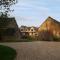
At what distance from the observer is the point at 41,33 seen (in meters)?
75.6

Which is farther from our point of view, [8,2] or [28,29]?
[28,29]

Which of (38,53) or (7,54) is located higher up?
(7,54)

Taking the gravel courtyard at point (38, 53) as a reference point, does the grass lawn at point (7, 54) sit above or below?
above

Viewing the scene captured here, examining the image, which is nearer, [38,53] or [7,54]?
[7,54]

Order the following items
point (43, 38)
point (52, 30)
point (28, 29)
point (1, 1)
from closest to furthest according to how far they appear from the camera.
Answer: point (1, 1) → point (43, 38) → point (52, 30) → point (28, 29)

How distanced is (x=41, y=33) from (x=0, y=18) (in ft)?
172

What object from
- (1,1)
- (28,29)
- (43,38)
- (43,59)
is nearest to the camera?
(43,59)

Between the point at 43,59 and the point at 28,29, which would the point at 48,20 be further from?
the point at 43,59

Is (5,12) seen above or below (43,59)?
above

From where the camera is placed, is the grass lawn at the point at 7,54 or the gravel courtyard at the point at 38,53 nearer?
the grass lawn at the point at 7,54

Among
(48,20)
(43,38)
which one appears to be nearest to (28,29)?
(48,20)

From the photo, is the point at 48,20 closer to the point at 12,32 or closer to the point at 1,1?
the point at 12,32

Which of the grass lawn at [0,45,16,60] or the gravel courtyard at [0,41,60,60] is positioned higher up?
the grass lawn at [0,45,16,60]

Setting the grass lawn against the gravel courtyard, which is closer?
the grass lawn
